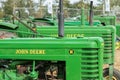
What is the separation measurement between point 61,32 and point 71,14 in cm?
2036

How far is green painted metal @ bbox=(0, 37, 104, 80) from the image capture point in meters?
5.57

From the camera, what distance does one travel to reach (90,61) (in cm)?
554

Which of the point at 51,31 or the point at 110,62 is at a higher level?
the point at 51,31

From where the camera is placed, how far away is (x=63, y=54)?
222 inches

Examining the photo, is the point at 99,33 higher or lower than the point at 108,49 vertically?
higher

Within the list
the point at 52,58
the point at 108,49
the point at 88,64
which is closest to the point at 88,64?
the point at 88,64

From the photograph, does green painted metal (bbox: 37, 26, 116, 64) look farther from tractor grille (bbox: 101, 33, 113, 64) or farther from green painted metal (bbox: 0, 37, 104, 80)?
green painted metal (bbox: 0, 37, 104, 80)

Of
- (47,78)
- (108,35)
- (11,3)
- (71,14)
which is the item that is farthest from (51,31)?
(11,3)

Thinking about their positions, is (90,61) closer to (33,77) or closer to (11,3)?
(33,77)

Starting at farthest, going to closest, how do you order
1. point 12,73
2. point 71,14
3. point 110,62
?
point 71,14 → point 110,62 → point 12,73

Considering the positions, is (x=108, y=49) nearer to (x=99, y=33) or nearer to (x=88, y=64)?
(x=99, y=33)

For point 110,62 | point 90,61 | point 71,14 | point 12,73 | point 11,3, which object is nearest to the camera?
point 90,61

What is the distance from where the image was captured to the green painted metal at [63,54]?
5.57 metres

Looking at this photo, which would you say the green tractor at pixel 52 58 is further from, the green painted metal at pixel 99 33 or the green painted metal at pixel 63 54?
the green painted metal at pixel 99 33
